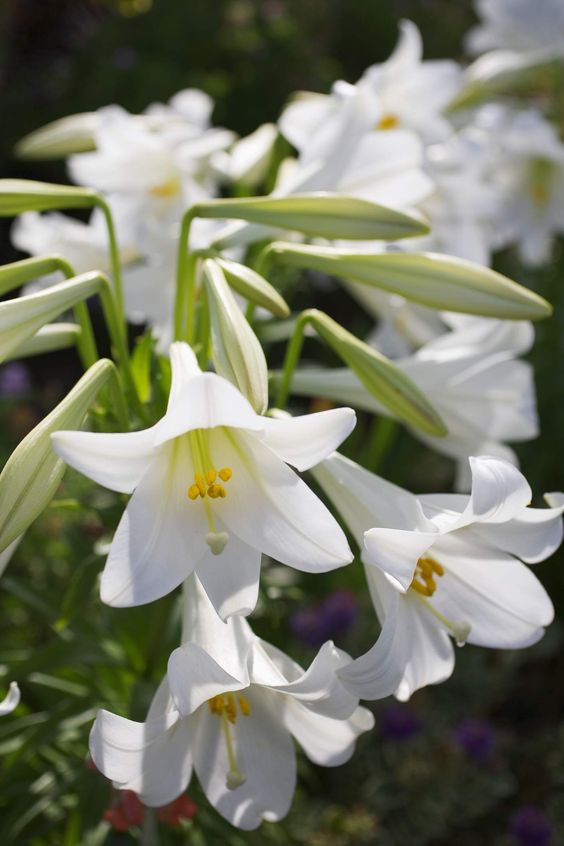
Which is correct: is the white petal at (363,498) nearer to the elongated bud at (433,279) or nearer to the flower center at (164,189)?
the elongated bud at (433,279)

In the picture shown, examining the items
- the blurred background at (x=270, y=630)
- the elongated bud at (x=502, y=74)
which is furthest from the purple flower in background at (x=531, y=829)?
the elongated bud at (x=502, y=74)

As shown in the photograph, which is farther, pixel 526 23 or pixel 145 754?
pixel 526 23

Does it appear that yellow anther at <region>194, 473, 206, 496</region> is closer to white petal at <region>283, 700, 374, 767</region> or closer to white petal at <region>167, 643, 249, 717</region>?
white petal at <region>167, 643, 249, 717</region>

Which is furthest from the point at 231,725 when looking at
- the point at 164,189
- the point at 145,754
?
the point at 164,189

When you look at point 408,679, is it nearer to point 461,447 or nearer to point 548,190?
point 461,447

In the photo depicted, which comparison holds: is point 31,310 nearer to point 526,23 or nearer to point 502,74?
point 502,74

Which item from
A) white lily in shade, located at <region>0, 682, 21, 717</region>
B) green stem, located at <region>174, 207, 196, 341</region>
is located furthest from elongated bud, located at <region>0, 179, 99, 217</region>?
white lily in shade, located at <region>0, 682, 21, 717</region>

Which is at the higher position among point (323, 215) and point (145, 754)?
point (323, 215)
